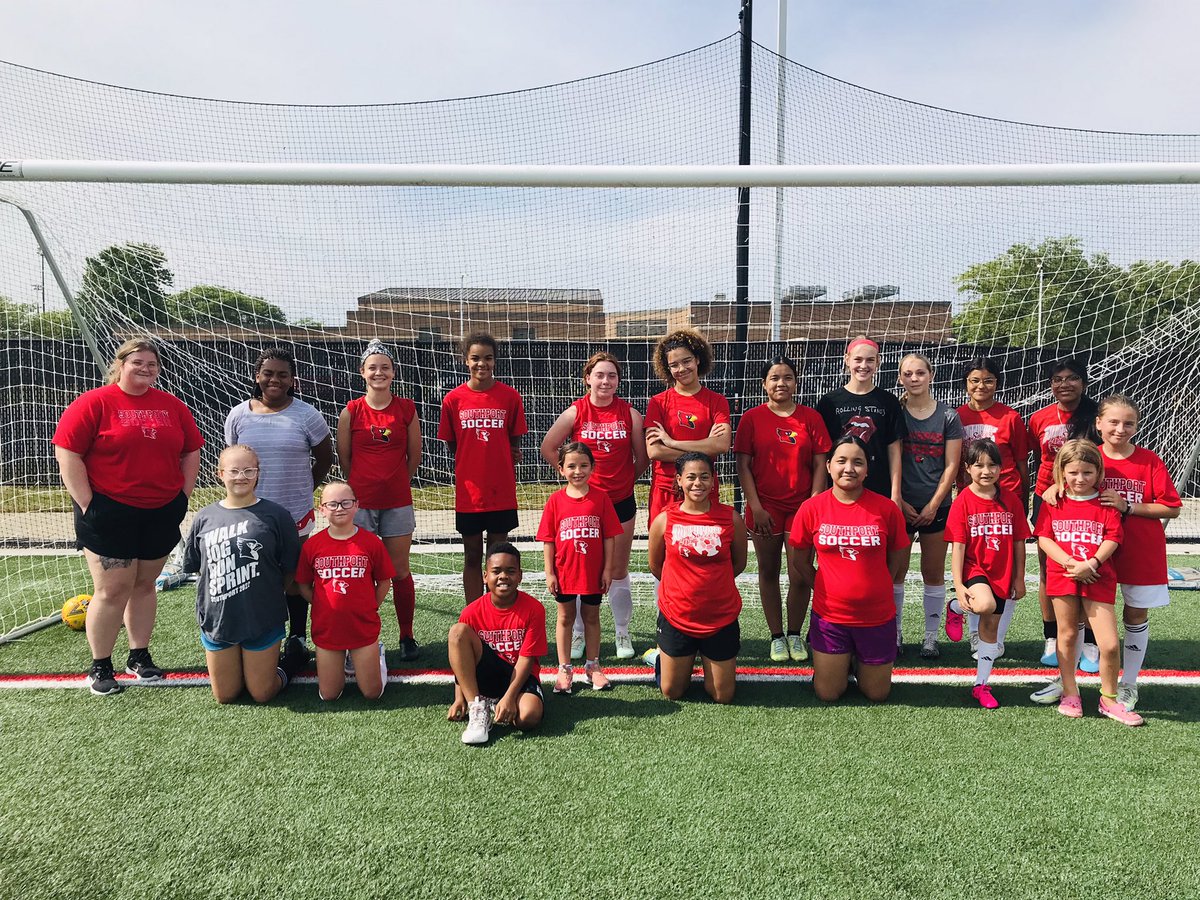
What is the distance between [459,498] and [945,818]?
2795 millimetres

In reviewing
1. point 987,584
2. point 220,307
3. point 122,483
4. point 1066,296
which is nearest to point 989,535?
point 987,584

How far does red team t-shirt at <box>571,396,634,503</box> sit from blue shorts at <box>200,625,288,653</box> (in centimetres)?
179

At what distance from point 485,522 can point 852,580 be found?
2.05 meters

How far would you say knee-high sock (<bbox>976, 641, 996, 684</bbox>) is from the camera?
3.36 meters

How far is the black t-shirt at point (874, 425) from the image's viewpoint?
371 cm

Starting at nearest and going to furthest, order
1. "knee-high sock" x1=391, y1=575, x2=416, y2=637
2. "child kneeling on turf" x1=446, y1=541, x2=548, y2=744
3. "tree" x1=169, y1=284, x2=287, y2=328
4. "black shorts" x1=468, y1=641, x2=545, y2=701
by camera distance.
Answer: "child kneeling on turf" x1=446, y1=541, x2=548, y2=744
"black shorts" x1=468, y1=641, x2=545, y2=701
"knee-high sock" x1=391, y1=575, x2=416, y2=637
"tree" x1=169, y1=284, x2=287, y2=328

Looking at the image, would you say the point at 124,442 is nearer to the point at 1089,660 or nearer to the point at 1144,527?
the point at 1144,527

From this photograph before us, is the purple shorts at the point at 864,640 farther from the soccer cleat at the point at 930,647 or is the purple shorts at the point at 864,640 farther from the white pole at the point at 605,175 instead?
the white pole at the point at 605,175

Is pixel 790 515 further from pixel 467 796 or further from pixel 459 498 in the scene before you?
pixel 467 796

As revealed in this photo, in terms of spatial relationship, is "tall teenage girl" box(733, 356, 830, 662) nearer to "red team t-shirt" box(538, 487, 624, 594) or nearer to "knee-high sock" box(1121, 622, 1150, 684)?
"red team t-shirt" box(538, 487, 624, 594)

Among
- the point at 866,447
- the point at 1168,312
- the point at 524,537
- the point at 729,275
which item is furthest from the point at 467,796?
the point at 1168,312

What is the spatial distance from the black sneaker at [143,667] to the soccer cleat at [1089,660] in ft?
17.0

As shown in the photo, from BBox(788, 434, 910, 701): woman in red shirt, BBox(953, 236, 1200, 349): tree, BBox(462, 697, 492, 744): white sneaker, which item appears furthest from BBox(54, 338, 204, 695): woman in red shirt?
BBox(953, 236, 1200, 349): tree

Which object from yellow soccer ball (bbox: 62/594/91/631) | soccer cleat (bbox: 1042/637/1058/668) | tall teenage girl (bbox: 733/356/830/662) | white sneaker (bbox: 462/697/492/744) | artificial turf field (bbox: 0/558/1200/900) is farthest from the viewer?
yellow soccer ball (bbox: 62/594/91/631)
